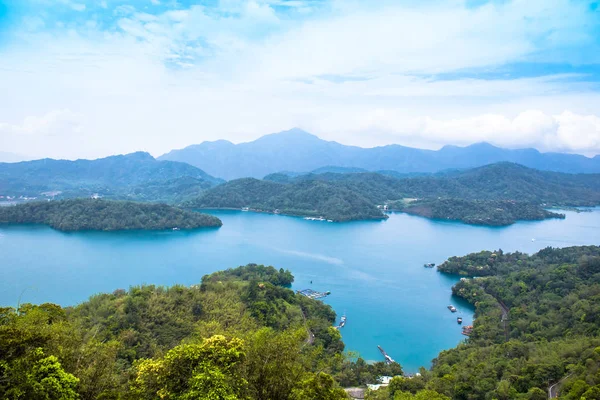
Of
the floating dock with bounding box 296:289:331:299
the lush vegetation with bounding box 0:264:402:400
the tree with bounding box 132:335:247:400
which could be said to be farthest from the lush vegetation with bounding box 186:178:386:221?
the tree with bounding box 132:335:247:400

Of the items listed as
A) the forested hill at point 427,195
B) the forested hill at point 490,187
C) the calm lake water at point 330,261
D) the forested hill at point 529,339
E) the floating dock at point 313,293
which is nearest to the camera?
the forested hill at point 529,339

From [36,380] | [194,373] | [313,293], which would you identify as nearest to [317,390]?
[194,373]

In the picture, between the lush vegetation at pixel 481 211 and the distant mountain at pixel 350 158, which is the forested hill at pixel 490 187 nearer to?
the lush vegetation at pixel 481 211

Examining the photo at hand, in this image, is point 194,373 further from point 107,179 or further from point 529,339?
point 107,179

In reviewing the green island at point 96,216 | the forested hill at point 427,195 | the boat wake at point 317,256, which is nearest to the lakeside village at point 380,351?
the boat wake at point 317,256

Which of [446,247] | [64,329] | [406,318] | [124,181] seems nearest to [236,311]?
[64,329]

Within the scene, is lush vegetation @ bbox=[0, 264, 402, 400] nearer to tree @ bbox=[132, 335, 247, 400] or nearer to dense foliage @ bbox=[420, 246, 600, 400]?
tree @ bbox=[132, 335, 247, 400]
